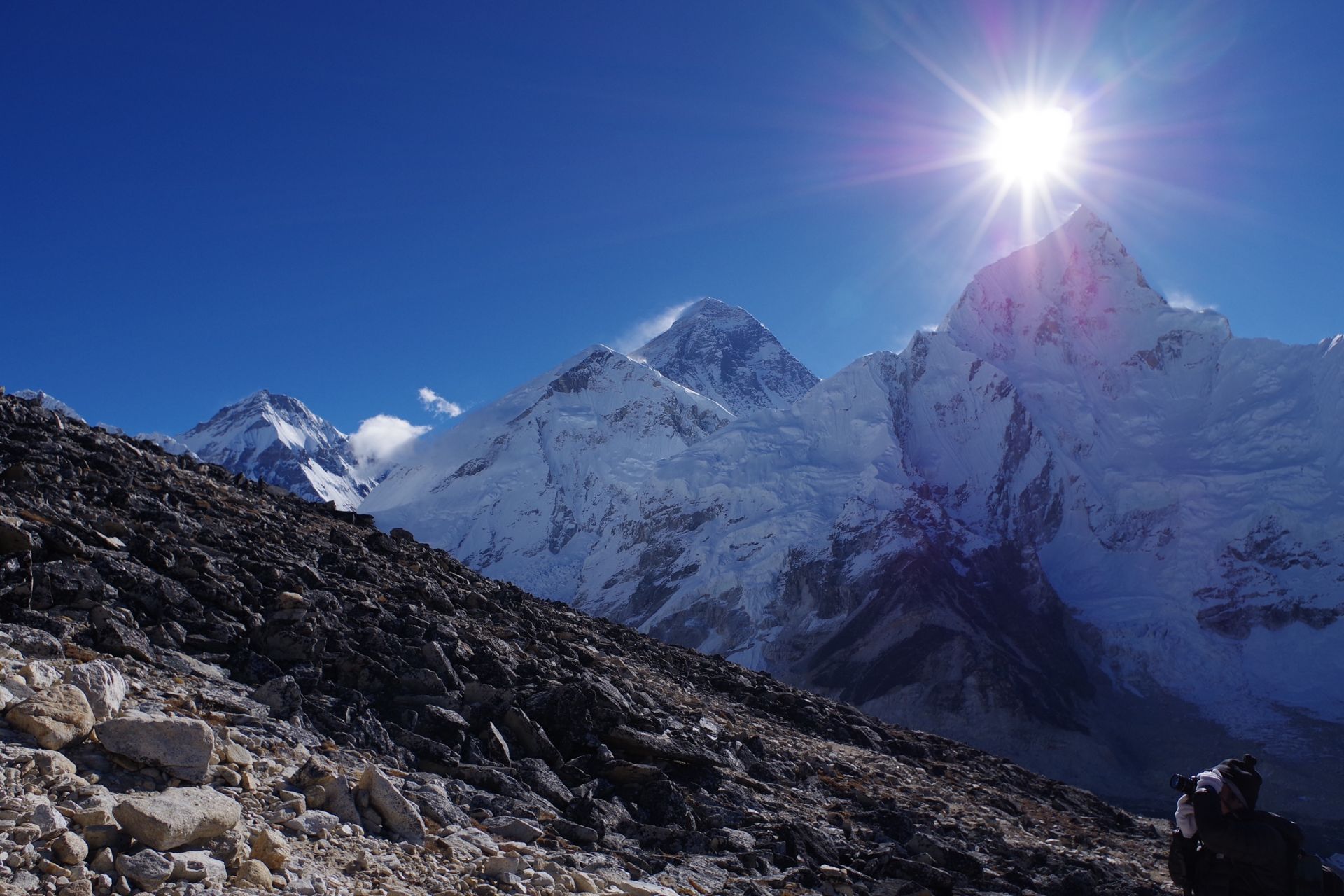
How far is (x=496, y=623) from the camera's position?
74.5 feet

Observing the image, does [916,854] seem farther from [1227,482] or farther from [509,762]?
[1227,482]

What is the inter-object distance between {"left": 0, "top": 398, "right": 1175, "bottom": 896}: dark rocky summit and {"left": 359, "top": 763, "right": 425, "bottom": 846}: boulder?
3 centimetres

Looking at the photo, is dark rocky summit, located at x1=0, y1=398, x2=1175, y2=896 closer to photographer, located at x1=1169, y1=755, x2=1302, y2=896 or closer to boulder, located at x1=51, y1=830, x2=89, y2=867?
boulder, located at x1=51, y1=830, x2=89, y2=867

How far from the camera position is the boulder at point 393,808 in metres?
9.38

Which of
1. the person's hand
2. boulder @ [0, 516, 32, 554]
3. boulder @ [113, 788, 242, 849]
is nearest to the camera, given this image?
boulder @ [113, 788, 242, 849]

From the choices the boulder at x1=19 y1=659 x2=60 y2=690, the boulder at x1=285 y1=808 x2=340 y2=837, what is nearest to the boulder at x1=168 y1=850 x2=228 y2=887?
the boulder at x1=285 y1=808 x2=340 y2=837

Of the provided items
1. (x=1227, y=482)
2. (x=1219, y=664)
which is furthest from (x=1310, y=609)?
(x=1227, y=482)

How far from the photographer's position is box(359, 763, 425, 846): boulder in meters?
9.38

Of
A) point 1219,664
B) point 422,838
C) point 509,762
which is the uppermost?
point 1219,664

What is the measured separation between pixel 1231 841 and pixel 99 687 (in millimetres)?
10338

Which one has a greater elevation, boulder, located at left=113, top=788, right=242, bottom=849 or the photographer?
the photographer

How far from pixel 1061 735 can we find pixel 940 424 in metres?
77.4

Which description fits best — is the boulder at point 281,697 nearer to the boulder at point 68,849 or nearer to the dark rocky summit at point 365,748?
the dark rocky summit at point 365,748

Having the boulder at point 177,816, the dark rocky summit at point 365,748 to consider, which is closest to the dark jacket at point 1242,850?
the dark rocky summit at point 365,748
